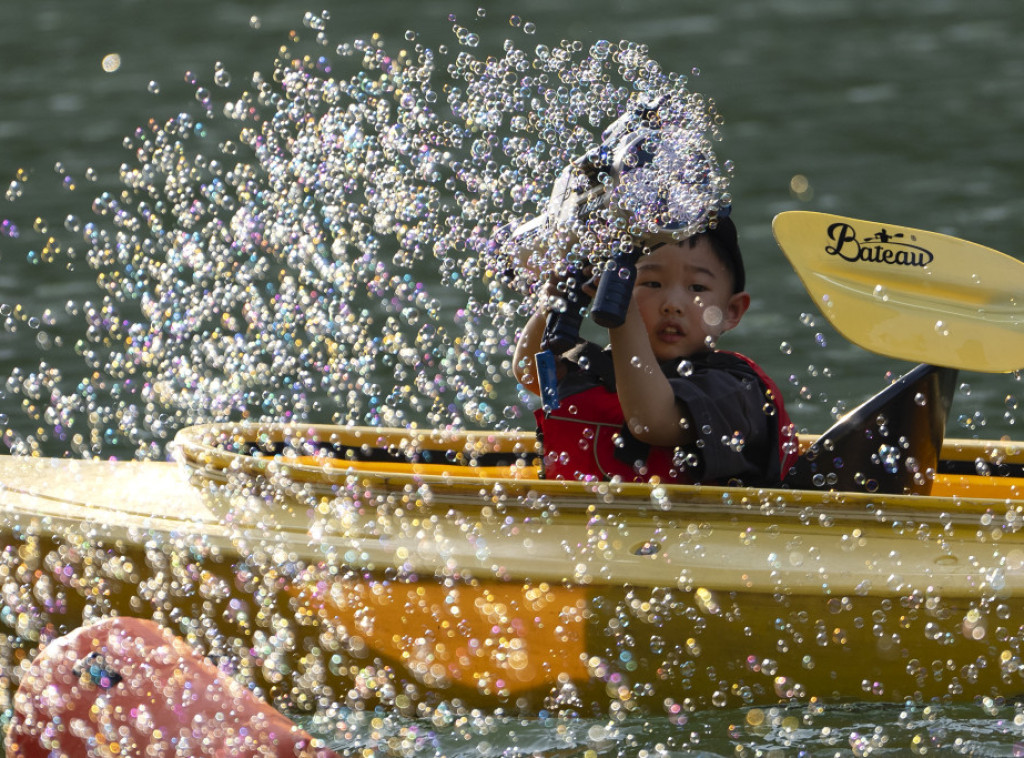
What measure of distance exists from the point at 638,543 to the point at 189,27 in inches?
384

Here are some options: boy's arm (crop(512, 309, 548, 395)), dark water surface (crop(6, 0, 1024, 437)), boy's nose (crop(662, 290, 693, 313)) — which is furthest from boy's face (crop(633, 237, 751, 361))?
dark water surface (crop(6, 0, 1024, 437))

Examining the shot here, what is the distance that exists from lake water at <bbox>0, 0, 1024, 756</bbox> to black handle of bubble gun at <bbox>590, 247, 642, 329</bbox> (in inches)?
32.7

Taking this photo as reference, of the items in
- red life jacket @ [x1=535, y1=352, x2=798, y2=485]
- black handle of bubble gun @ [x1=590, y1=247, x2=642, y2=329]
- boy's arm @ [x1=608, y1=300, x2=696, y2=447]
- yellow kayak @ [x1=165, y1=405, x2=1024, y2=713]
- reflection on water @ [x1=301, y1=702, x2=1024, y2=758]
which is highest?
black handle of bubble gun @ [x1=590, y1=247, x2=642, y2=329]

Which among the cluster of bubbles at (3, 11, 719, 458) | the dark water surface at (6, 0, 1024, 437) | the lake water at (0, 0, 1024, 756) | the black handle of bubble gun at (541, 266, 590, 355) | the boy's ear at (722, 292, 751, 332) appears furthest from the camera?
the dark water surface at (6, 0, 1024, 437)

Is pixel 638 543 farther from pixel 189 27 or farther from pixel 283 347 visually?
pixel 189 27

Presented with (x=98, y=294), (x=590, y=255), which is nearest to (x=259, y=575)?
(x=590, y=255)

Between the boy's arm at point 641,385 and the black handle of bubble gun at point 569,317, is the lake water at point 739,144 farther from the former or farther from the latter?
the black handle of bubble gun at point 569,317

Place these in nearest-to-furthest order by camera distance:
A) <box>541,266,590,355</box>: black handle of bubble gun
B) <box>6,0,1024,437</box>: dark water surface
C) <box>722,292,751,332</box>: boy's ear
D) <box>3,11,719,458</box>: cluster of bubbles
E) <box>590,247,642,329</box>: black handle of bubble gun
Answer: <box>590,247,642,329</box>: black handle of bubble gun
<box>541,266,590,355</box>: black handle of bubble gun
<box>722,292,751,332</box>: boy's ear
<box>3,11,719,458</box>: cluster of bubbles
<box>6,0,1024,437</box>: dark water surface

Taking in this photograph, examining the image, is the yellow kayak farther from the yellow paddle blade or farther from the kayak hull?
the yellow paddle blade

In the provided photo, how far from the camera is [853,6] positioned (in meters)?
11.9

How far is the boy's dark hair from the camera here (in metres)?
3.07

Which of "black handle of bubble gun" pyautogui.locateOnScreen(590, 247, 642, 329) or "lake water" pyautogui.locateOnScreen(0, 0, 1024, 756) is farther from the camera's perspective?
"lake water" pyautogui.locateOnScreen(0, 0, 1024, 756)

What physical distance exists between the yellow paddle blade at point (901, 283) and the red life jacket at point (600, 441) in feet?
0.90

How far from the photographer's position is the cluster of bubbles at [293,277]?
18.4 ft
